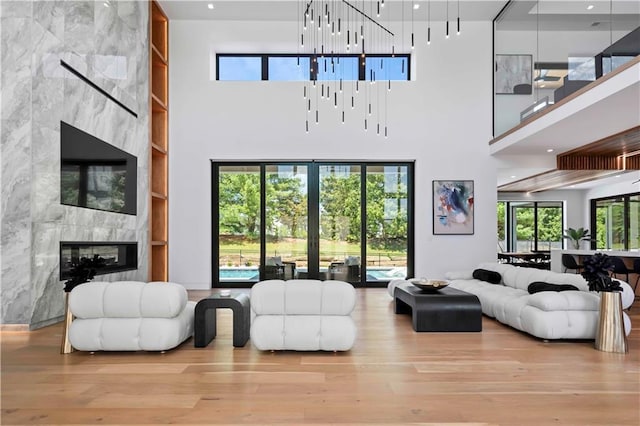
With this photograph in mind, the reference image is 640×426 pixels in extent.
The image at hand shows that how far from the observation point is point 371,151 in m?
8.91

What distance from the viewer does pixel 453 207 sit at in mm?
8859

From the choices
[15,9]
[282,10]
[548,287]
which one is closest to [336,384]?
[548,287]

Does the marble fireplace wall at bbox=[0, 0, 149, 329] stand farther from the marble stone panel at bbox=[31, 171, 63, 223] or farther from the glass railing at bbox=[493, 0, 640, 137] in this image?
the glass railing at bbox=[493, 0, 640, 137]

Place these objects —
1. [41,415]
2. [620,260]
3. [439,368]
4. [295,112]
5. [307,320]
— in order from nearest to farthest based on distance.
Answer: [41,415] < [439,368] < [307,320] < [620,260] < [295,112]

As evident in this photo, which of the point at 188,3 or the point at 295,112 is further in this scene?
the point at 295,112

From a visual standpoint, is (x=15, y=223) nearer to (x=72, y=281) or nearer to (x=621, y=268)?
(x=72, y=281)

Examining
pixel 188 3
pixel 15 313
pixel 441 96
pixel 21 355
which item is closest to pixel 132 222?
pixel 15 313

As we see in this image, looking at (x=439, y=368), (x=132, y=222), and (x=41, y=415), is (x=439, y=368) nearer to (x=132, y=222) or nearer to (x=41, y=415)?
(x=41, y=415)

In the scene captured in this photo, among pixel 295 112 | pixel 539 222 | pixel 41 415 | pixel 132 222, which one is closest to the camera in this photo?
pixel 41 415

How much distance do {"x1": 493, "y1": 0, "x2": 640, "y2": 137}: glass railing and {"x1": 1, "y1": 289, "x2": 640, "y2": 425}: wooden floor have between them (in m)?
3.55

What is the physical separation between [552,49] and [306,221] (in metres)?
5.37

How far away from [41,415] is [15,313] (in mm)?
2910

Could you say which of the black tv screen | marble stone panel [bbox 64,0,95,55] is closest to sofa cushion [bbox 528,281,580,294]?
the black tv screen

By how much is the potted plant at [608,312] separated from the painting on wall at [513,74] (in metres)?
4.70
